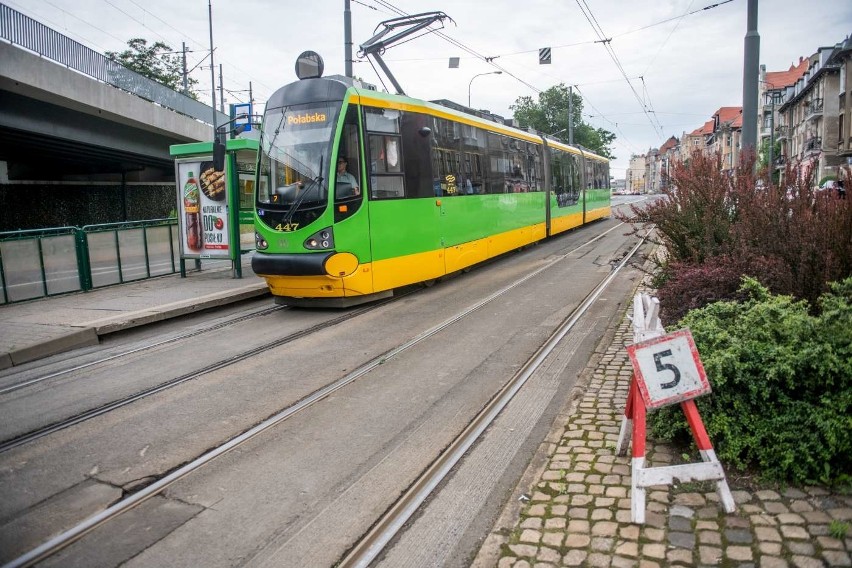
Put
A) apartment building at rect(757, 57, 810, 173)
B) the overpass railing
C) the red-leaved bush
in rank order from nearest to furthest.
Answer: the red-leaved bush → the overpass railing → apartment building at rect(757, 57, 810, 173)

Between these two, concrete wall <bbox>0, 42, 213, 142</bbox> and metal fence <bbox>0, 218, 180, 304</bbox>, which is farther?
→ concrete wall <bbox>0, 42, 213, 142</bbox>

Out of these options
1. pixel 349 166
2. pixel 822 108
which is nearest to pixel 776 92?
pixel 822 108

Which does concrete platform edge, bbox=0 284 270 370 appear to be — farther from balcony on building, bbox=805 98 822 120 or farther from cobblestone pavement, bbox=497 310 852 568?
balcony on building, bbox=805 98 822 120

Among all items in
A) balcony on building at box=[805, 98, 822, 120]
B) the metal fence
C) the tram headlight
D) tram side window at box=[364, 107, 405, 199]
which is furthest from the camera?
balcony on building at box=[805, 98, 822, 120]

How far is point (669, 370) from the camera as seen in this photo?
3822 millimetres

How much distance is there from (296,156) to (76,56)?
42.5 feet

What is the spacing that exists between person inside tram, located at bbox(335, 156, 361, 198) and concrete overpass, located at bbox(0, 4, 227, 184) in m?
11.3

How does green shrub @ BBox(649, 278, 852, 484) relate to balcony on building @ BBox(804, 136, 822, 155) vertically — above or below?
below

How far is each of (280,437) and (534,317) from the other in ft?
17.3

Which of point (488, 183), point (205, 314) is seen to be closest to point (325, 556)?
point (205, 314)

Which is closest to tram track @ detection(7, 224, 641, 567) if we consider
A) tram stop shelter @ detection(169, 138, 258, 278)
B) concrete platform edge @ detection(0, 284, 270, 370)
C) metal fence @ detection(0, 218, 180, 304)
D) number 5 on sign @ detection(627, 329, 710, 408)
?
number 5 on sign @ detection(627, 329, 710, 408)

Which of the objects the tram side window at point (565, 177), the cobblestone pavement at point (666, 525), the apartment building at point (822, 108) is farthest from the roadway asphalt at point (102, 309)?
the apartment building at point (822, 108)

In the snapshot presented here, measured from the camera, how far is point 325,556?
3.60 meters

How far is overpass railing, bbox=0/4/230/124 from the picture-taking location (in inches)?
647
